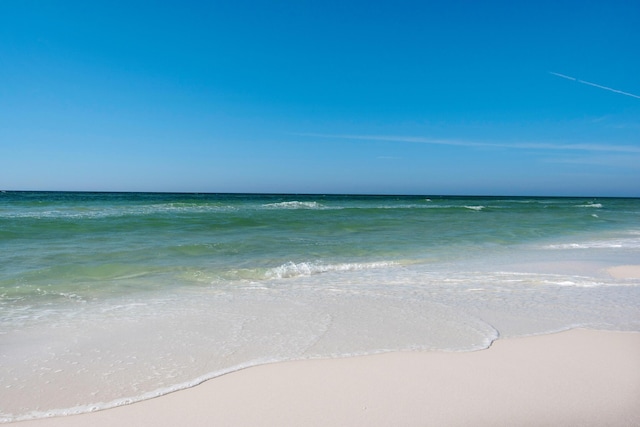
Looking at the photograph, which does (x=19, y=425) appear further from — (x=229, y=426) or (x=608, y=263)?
(x=608, y=263)

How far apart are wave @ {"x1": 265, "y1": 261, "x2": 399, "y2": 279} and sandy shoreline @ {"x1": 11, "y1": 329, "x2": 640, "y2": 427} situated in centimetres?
480

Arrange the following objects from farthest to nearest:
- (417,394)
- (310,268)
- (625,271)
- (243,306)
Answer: (310,268) → (625,271) → (243,306) → (417,394)

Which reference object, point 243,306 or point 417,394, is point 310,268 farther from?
point 417,394

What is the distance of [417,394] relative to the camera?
134 inches

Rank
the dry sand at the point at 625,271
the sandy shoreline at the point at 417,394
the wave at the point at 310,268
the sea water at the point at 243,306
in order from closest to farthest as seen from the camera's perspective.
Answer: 1. the sandy shoreline at the point at 417,394
2. the sea water at the point at 243,306
3. the dry sand at the point at 625,271
4. the wave at the point at 310,268

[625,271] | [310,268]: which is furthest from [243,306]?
[625,271]

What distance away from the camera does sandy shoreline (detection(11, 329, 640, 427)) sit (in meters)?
3.05

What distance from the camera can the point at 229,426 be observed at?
117 inches

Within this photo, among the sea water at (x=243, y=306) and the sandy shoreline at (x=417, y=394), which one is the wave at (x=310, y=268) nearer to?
the sea water at (x=243, y=306)

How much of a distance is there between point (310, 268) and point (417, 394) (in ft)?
19.9

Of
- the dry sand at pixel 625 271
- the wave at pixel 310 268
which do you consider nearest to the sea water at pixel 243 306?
the wave at pixel 310 268

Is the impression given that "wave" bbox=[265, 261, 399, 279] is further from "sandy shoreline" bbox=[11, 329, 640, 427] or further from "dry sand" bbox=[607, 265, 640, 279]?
"sandy shoreline" bbox=[11, 329, 640, 427]

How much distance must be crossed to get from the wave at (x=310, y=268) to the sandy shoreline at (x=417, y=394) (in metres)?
4.80

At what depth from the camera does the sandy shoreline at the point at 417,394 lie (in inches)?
A: 120
